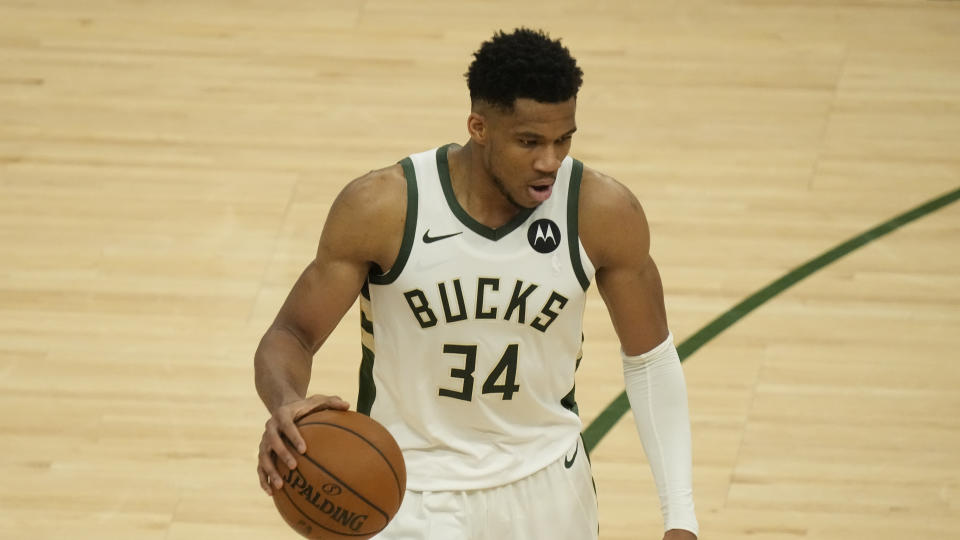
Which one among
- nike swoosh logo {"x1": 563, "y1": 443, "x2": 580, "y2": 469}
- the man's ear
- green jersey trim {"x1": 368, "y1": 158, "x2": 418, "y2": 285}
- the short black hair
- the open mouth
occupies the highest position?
the short black hair

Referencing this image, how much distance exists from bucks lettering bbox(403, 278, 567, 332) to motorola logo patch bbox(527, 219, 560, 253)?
101 millimetres

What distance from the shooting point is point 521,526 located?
375 centimetres

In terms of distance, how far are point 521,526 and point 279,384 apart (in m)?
0.81

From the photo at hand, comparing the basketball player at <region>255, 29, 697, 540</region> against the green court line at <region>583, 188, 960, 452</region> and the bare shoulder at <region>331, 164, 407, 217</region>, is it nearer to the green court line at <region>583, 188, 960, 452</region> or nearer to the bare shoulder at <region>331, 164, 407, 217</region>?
the bare shoulder at <region>331, 164, 407, 217</region>

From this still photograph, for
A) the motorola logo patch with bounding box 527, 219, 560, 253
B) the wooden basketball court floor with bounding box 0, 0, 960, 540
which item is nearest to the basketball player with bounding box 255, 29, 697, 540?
the motorola logo patch with bounding box 527, 219, 560, 253

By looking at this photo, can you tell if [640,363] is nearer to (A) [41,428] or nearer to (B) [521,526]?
(B) [521,526]

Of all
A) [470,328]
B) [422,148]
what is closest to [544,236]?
[470,328]

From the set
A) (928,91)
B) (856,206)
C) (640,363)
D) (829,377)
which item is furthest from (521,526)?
(928,91)

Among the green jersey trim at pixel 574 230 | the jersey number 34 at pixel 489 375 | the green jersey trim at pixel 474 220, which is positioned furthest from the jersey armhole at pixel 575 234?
the jersey number 34 at pixel 489 375

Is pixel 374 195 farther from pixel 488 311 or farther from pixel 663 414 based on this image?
pixel 663 414

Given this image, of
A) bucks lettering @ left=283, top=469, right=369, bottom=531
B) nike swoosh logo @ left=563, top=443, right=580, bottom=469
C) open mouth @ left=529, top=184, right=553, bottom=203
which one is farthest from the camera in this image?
nike swoosh logo @ left=563, top=443, right=580, bottom=469

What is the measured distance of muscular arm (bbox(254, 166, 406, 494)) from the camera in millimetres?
3490

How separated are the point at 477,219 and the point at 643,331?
54 centimetres

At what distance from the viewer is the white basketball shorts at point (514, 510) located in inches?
144
